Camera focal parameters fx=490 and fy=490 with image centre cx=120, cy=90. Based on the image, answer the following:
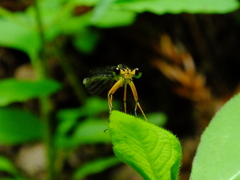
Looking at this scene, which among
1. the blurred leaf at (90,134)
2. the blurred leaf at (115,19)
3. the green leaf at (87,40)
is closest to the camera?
the blurred leaf at (90,134)

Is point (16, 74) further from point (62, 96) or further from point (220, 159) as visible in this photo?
point (220, 159)

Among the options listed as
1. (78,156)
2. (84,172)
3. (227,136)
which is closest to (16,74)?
(78,156)

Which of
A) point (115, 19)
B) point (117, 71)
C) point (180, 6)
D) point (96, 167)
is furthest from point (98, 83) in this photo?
point (115, 19)

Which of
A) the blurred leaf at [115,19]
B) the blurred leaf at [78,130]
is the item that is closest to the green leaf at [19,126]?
the blurred leaf at [78,130]

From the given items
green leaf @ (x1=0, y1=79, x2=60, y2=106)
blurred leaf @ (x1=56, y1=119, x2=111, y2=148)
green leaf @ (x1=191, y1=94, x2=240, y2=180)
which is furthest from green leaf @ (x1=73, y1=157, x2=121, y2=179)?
green leaf @ (x1=191, y1=94, x2=240, y2=180)

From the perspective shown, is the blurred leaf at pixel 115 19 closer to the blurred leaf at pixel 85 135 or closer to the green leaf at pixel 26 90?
the blurred leaf at pixel 85 135

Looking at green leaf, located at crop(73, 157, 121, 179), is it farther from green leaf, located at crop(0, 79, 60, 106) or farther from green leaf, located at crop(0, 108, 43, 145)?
green leaf, located at crop(0, 79, 60, 106)

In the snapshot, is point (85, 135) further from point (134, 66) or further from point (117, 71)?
point (134, 66)
